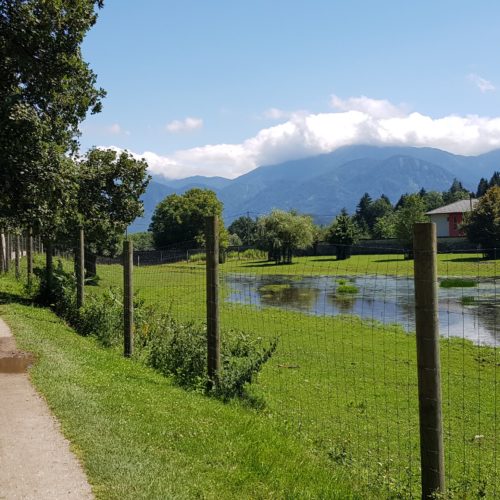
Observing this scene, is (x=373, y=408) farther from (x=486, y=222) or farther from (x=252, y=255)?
(x=252, y=255)

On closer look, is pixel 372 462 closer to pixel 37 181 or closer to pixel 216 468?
pixel 216 468

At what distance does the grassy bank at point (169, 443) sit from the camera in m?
4.71

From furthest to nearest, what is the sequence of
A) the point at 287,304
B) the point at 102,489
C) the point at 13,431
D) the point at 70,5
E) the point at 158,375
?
the point at 287,304, the point at 70,5, the point at 158,375, the point at 13,431, the point at 102,489

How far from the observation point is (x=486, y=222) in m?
62.4

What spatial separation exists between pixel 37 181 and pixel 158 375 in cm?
758

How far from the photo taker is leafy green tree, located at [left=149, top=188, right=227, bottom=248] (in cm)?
9838

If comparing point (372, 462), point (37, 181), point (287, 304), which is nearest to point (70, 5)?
point (37, 181)

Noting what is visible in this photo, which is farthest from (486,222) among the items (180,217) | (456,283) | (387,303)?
(456,283)

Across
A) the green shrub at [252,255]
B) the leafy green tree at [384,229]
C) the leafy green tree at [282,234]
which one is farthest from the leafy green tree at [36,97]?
the leafy green tree at [384,229]

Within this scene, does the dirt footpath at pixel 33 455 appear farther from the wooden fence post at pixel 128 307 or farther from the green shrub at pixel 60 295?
the green shrub at pixel 60 295

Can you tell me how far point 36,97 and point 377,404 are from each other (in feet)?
39.2

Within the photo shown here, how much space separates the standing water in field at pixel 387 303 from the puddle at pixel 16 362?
7543 mm

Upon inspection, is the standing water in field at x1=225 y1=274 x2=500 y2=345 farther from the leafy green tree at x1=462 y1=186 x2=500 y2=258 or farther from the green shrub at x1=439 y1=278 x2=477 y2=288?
the leafy green tree at x1=462 y1=186 x2=500 y2=258

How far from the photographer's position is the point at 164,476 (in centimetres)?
477
